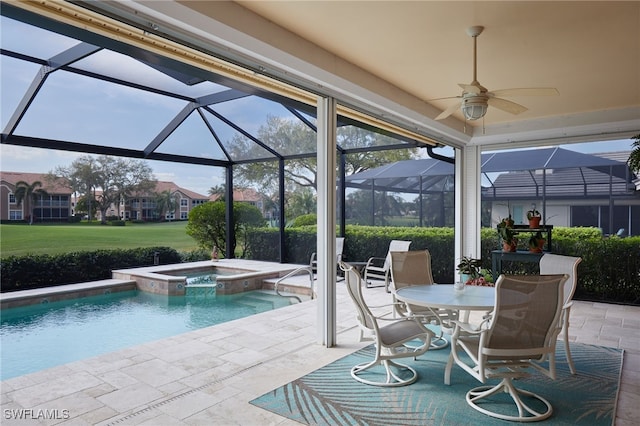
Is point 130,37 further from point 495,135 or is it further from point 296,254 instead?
point 296,254

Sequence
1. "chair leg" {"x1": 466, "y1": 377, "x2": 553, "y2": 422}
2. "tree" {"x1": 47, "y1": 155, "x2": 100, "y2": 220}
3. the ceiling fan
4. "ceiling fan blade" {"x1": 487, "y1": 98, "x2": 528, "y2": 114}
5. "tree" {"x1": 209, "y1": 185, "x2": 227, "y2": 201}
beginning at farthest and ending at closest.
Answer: "tree" {"x1": 209, "y1": 185, "x2": 227, "y2": 201} → "tree" {"x1": 47, "y1": 155, "x2": 100, "y2": 220} → "ceiling fan blade" {"x1": 487, "y1": 98, "x2": 528, "y2": 114} → the ceiling fan → "chair leg" {"x1": 466, "y1": 377, "x2": 553, "y2": 422}

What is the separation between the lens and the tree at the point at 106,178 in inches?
407

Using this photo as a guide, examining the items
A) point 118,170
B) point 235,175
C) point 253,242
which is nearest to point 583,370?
point 253,242

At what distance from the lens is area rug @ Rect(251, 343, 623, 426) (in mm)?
2721

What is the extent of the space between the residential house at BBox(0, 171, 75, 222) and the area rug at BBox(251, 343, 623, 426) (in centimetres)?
889

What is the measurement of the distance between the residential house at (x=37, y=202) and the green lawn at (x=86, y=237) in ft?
0.73

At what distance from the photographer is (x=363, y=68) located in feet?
14.1

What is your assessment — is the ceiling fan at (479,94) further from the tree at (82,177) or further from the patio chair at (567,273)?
the tree at (82,177)

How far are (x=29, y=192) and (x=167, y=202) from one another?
3.38m

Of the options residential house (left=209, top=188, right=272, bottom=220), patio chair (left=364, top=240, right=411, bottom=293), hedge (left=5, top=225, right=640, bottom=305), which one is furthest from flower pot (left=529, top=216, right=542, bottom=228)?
residential house (left=209, top=188, right=272, bottom=220)

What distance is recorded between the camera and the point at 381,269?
7.71 meters

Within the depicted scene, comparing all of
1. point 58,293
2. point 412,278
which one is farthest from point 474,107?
point 58,293

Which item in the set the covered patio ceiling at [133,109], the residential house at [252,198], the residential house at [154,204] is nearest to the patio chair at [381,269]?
the covered patio ceiling at [133,109]

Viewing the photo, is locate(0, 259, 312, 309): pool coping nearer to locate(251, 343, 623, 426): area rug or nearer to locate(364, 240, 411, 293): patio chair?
locate(364, 240, 411, 293): patio chair
